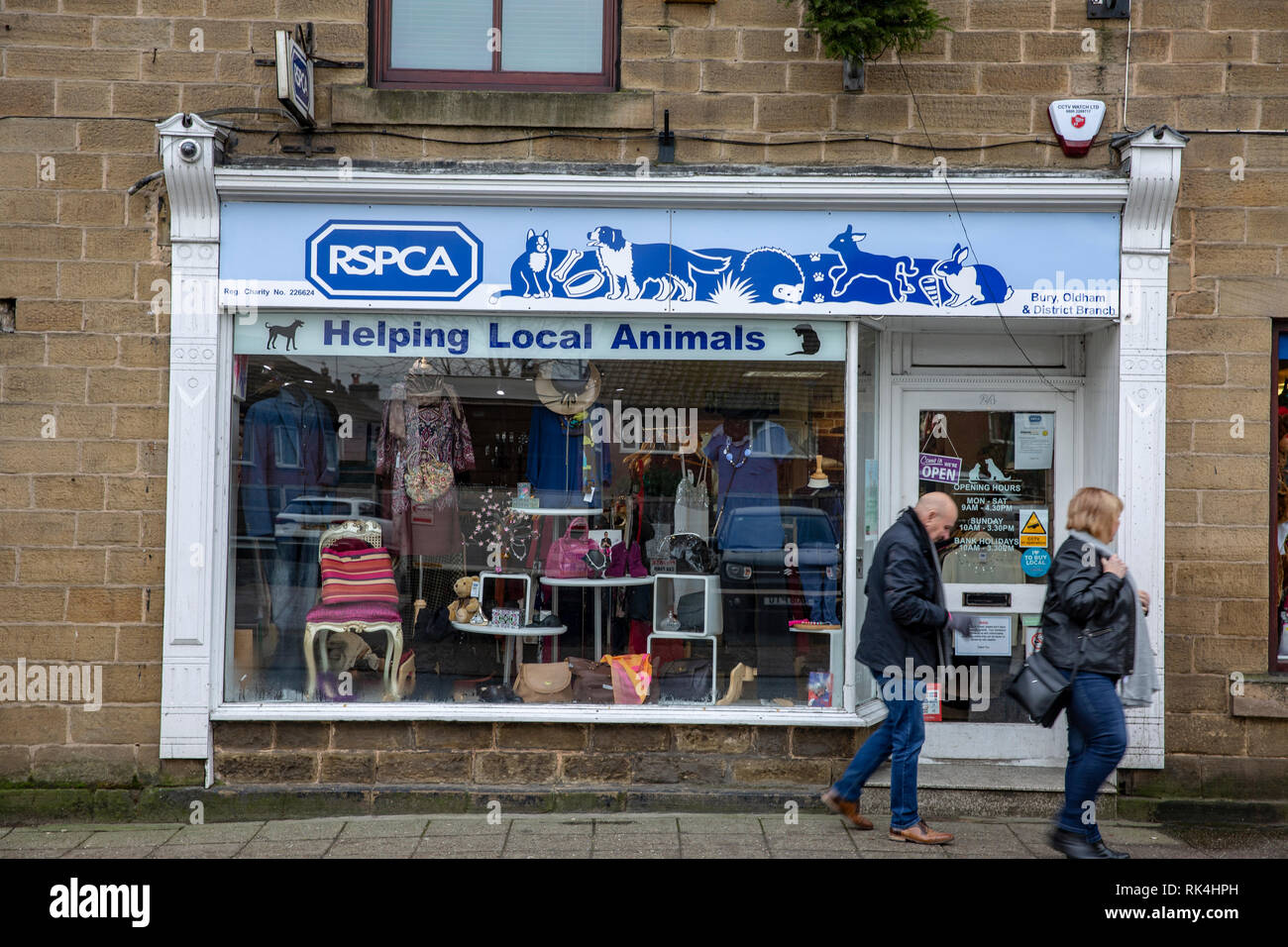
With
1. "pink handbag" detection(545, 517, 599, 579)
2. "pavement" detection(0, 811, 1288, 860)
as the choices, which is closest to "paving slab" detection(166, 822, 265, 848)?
"pavement" detection(0, 811, 1288, 860)

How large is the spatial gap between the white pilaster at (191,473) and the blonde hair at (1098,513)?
4.57 m

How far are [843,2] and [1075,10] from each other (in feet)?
4.70

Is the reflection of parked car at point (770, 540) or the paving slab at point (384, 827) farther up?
the reflection of parked car at point (770, 540)

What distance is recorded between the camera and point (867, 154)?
6.23 meters

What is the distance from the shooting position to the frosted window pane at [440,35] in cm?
642

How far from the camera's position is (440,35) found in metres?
6.44

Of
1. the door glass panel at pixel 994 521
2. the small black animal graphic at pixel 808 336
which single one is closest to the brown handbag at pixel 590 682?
the door glass panel at pixel 994 521

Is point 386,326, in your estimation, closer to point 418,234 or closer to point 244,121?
point 418,234

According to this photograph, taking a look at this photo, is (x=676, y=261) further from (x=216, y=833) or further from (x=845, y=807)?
(x=216, y=833)

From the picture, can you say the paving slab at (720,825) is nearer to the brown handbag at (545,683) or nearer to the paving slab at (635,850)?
the paving slab at (635,850)

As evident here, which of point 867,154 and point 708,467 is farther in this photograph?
point 708,467

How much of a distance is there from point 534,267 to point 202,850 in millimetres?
3531

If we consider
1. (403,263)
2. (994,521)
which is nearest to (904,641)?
(994,521)

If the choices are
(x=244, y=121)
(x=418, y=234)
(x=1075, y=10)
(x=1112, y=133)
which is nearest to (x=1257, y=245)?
(x=1112, y=133)
